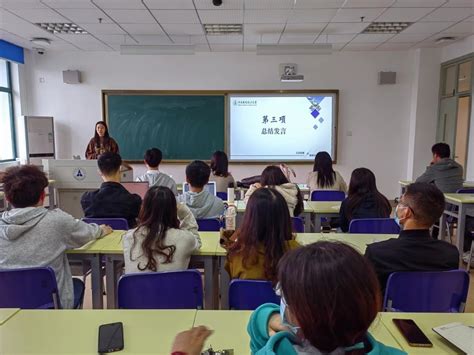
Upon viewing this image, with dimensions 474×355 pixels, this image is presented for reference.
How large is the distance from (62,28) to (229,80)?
2.96 m

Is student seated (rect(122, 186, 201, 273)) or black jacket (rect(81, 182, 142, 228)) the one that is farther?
black jacket (rect(81, 182, 142, 228))

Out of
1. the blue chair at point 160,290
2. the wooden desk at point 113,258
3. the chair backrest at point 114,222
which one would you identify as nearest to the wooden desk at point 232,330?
the blue chair at point 160,290

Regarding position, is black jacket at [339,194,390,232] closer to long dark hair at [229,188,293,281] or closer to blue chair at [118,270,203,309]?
long dark hair at [229,188,293,281]

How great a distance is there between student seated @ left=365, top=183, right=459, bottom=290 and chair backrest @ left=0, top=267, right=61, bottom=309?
1.63 m

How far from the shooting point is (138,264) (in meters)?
2.04

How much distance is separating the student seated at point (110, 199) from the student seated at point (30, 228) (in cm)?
91

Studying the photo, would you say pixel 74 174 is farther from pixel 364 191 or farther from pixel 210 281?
pixel 364 191

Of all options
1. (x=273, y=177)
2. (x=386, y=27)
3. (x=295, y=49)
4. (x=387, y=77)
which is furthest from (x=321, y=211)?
(x=387, y=77)

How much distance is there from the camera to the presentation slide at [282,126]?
7199 mm

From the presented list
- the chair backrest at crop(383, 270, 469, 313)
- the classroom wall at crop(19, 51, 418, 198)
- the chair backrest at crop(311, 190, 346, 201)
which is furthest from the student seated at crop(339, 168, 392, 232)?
the classroom wall at crop(19, 51, 418, 198)

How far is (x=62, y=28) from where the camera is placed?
561 centimetres

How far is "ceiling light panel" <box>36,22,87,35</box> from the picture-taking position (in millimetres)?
5418

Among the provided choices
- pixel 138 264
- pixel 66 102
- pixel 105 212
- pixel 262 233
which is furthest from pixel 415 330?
pixel 66 102

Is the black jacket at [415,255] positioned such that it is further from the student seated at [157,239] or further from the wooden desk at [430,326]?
the student seated at [157,239]
